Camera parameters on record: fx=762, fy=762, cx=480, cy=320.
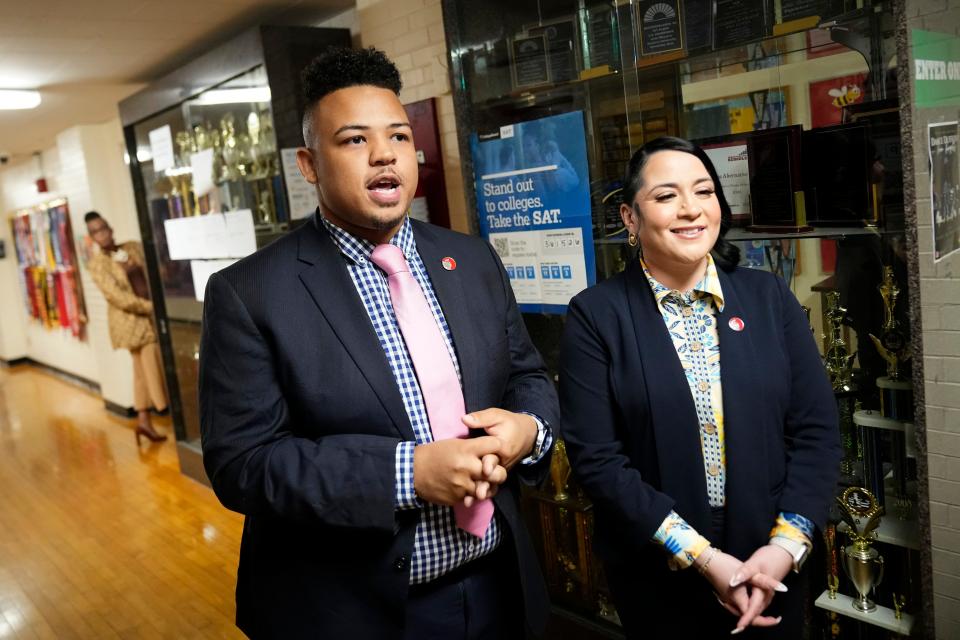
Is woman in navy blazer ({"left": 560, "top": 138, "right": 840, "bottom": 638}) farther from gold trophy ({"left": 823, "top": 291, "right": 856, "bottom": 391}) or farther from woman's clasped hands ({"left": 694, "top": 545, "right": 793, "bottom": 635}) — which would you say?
gold trophy ({"left": 823, "top": 291, "right": 856, "bottom": 391})

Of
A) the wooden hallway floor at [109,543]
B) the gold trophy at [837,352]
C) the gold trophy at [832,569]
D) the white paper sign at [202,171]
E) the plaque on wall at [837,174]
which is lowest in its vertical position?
the wooden hallway floor at [109,543]

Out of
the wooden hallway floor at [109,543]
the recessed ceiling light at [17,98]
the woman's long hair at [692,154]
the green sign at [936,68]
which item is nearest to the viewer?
the woman's long hair at [692,154]

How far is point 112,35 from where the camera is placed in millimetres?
4156

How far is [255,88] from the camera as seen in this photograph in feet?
13.2

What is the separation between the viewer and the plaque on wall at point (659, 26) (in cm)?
231

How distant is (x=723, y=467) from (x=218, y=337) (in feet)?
3.47

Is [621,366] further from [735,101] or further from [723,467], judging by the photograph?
[735,101]

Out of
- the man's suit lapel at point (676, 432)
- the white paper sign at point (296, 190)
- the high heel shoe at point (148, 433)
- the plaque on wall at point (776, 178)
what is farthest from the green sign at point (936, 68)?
the high heel shoe at point (148, 433)

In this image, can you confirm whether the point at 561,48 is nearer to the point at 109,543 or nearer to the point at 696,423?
the point at 696,423

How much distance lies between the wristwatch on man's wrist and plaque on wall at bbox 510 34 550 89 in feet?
5.85

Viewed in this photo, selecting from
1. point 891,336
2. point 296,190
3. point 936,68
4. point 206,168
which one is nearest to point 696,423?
→ point 891,336

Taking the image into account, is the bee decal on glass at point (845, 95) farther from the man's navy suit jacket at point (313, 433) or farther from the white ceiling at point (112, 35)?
the white ceiling at point (112, 35)

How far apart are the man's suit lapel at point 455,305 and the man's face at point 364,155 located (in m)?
0.15

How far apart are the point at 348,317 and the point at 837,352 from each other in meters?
→ 1.51
